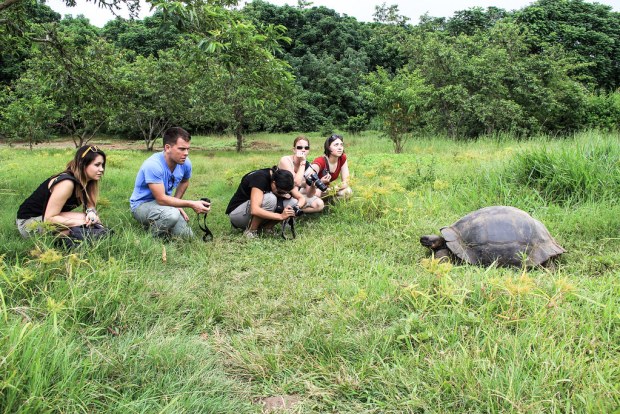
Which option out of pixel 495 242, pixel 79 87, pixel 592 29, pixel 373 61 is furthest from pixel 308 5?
pixel 495 242

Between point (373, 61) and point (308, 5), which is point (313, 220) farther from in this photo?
point (308, 5)

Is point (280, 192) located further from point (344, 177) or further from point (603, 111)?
point (603, 111)

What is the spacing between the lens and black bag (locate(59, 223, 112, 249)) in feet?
11.0

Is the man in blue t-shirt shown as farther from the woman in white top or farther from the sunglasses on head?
the woman in white top

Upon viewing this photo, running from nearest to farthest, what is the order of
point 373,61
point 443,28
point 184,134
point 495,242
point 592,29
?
point 495,242 → point 184,134 → point 592,29 → point 443,28 → point 373,61

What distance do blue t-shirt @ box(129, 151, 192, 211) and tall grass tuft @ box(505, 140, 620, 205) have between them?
4.14m

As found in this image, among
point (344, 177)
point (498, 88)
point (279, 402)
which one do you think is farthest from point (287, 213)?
point (498, 88)

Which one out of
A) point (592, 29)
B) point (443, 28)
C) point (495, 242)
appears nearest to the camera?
point (495, 242)

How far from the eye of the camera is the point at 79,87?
19.7 feet

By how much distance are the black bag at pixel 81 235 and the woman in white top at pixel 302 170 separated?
2.09 metres

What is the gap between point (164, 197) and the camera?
13.8ft

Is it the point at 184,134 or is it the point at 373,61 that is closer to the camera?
the point at 184,134

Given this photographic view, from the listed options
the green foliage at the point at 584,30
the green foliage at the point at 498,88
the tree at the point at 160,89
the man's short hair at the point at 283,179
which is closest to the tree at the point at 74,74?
the man's short hair at the point at 283,179

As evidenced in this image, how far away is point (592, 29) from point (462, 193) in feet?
94.2
